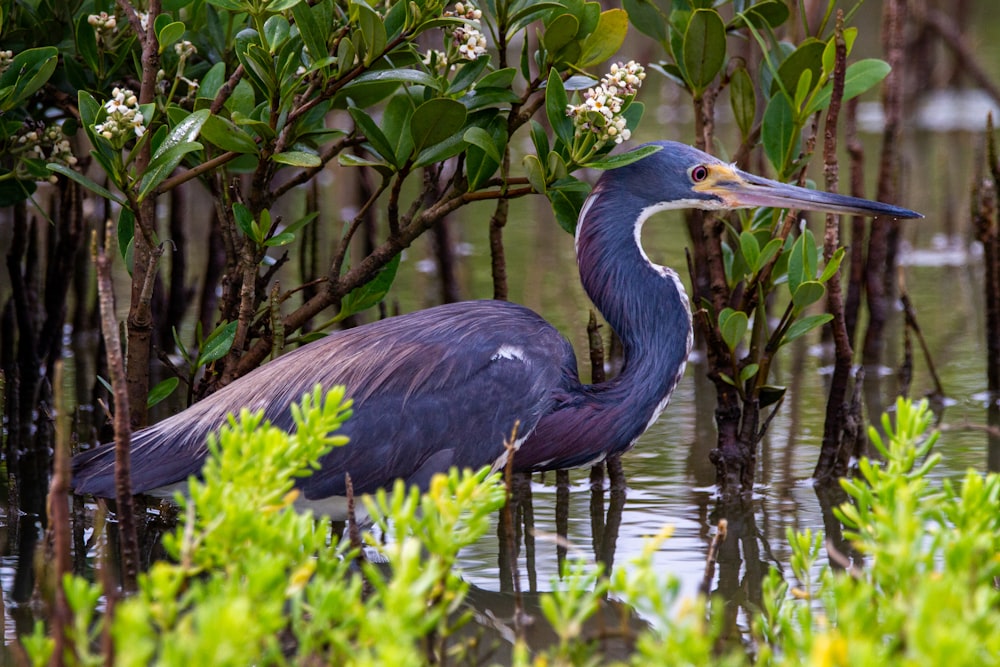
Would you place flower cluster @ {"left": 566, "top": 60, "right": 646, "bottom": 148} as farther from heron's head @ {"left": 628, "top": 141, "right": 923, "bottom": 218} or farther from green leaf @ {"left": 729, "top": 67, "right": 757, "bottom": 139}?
green leaf @ {"left": 729, "top": 67, "right": 757, "bottom": 139}

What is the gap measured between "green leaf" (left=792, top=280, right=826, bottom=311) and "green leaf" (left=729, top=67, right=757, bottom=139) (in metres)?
0.64

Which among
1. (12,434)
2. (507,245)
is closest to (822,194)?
(12,434)

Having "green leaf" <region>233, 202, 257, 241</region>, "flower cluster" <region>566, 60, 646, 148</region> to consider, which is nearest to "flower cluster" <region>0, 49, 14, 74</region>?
"green leaf" <region>233, 202, 257, 241</region>

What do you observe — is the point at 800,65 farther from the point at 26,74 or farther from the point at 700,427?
the point at 26,74

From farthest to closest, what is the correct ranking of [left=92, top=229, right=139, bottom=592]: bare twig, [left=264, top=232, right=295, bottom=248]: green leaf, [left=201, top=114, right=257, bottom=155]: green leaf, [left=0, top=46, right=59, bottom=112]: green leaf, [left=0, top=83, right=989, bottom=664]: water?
1. [left=0, top=83, right=989, bottom=664]: water
2. [left=264, top=232, right=295, bottom=248]: green leaf
3. [left=0, top=46, right=59, bottom=112]: green leaf
4. [left=201, top=114, right=257, bottom=155]: green leaf
5. [left=92, top=229, right=139, bottom=592]: bare twig

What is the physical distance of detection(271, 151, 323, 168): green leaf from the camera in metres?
3.64

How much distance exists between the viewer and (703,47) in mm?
4141

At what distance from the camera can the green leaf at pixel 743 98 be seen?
4348 mm

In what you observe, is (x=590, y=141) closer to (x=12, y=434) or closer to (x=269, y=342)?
(x=269, y=342)

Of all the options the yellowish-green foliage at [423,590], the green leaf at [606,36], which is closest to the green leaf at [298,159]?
the green leaf at [606,36]

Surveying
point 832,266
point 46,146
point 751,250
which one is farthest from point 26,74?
point 832,266

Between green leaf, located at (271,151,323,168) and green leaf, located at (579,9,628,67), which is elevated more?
green leaf, located at (579,9,628,67)

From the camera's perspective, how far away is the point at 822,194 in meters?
4.11

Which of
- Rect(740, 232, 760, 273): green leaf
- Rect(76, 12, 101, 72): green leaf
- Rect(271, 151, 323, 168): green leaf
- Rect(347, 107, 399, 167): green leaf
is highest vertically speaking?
Rect(76, 12, 101, 72): green leaf
